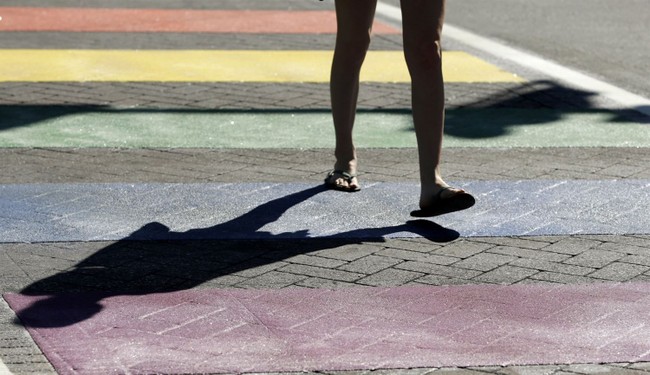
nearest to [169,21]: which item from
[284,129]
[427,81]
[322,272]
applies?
[284,129]

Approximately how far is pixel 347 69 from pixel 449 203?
3.03 feet

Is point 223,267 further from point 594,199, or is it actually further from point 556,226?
point 594,199

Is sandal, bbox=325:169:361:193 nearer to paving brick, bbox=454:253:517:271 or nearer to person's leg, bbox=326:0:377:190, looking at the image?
person's leg, bbox=326:0:377:190

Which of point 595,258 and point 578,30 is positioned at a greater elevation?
point 578,30

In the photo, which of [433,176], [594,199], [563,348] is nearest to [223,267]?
[433,176]

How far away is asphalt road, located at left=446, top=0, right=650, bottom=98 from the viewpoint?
36.0 feet

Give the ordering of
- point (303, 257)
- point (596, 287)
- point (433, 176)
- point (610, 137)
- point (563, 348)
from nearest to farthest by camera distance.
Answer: point (563, 348) < point (596, 287) < point (303, 257) < point (433, 176) < point (610, 137)

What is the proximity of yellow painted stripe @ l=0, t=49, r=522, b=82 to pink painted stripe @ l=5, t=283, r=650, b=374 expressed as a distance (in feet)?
16.8

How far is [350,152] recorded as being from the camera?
21.4 feet

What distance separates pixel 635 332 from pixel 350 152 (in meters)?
2.23

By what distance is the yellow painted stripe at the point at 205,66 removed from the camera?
9969mm

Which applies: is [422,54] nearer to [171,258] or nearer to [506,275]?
[506,275]

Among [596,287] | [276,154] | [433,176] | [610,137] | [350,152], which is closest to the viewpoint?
[596,287]

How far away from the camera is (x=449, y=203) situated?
19.1 feet
